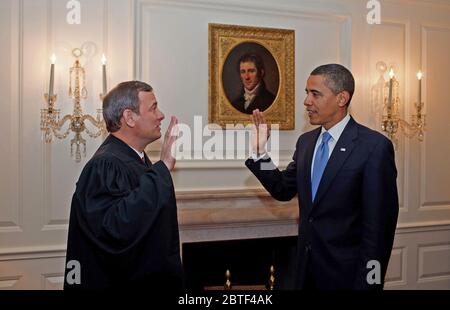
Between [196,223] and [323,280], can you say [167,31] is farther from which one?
[323,280]

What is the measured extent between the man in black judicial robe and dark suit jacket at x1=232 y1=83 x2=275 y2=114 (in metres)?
1.43

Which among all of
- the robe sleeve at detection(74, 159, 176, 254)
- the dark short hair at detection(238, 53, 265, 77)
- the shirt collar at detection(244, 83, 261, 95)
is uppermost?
the dark short hair at detection(238, 53, 265, 77)

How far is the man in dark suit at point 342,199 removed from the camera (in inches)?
83.1

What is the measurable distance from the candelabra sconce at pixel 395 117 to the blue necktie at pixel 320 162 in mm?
1400

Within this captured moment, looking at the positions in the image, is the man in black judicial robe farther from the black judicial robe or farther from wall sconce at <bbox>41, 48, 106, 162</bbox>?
wall sconce at <bbox>41, 48, 106, 162</bbox>

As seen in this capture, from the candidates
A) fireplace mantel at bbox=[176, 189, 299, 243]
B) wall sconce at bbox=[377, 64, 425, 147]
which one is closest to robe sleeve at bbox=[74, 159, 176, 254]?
Result: fireplace mantel at bbox=[176, 189, 299, 243]

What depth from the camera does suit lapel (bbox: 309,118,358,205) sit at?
2197 millimetres

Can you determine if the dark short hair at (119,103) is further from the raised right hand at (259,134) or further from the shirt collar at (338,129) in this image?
the shirt collar at (338,129)

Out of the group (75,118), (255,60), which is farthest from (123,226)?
(255,60)

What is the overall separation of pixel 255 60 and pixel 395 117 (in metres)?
1.20

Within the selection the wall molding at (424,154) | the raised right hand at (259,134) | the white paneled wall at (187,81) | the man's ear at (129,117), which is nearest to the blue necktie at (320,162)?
the raised right hand at (259,134)

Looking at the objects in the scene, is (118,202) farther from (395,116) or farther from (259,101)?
(395,116)

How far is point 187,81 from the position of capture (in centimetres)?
322

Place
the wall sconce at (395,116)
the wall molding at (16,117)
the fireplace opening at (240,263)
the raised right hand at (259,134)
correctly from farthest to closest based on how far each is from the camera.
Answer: the wall sconce at (395,116), the fireplace opening at (240,263), the wall molding at (16,117), the raised right hand at (259,134)
